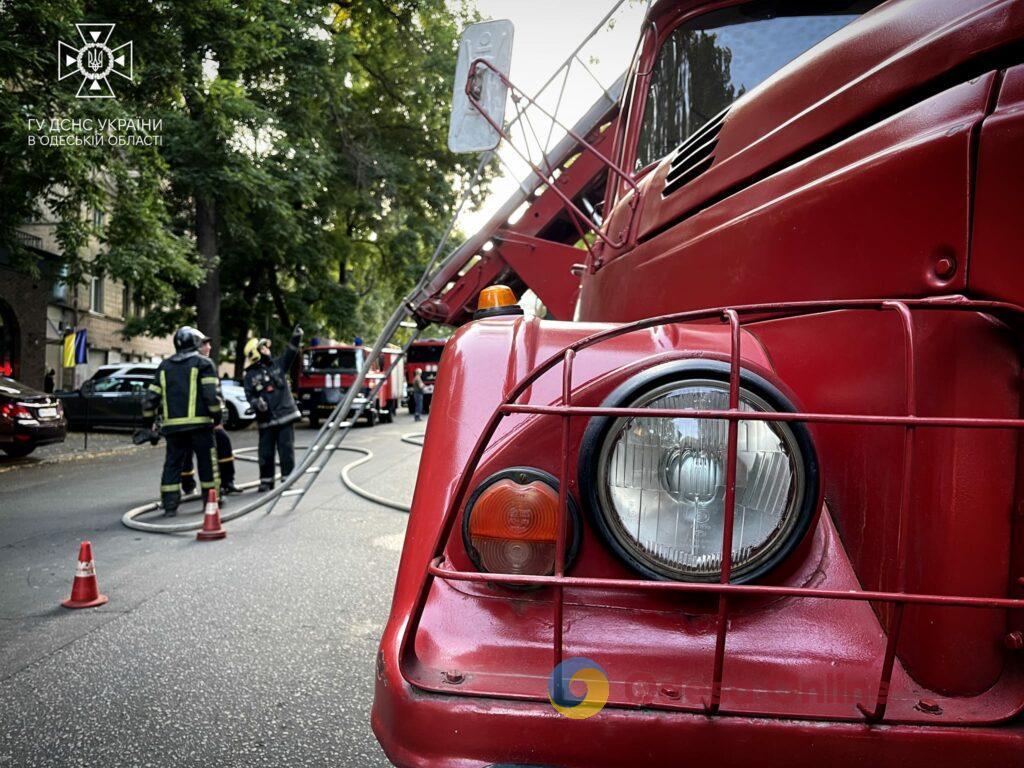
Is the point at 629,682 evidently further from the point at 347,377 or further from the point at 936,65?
the point at 347,377

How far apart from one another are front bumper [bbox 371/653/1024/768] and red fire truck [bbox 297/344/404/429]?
57.5 feet

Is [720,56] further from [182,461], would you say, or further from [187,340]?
[182,461]

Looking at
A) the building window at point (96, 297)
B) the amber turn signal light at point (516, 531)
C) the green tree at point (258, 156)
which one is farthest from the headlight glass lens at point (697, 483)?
the building window at point (96, 297)

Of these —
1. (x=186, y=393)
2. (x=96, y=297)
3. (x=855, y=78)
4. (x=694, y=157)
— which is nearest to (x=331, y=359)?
(x=96, y=297)

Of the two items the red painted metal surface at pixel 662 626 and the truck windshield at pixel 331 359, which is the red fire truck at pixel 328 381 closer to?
the truck windshield at pixel 331 359

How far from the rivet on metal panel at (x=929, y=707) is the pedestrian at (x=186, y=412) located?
21.5 feet

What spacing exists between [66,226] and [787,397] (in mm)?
12080

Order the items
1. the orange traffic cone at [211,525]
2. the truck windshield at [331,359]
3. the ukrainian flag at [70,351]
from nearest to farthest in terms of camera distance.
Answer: the orange traffic cone at [211,525]
the ukrainian flag at [70,351]
the truck windshield at [331,359]

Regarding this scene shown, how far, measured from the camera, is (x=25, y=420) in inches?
415

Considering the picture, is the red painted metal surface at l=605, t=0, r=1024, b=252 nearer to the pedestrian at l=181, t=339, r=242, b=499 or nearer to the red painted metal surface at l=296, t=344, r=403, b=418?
the pedestrian at l=181, t=339, r=242, b=499

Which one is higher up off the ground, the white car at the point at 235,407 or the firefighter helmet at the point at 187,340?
the firefighter helmet at the point at 187,340

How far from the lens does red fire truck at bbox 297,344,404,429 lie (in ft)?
64.1

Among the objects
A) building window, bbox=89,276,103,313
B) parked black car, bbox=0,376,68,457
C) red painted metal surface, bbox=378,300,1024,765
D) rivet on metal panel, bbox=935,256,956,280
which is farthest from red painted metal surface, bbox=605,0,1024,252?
building window, bbox=89,276,103,313

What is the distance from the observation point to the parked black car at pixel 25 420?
34.3 feet
